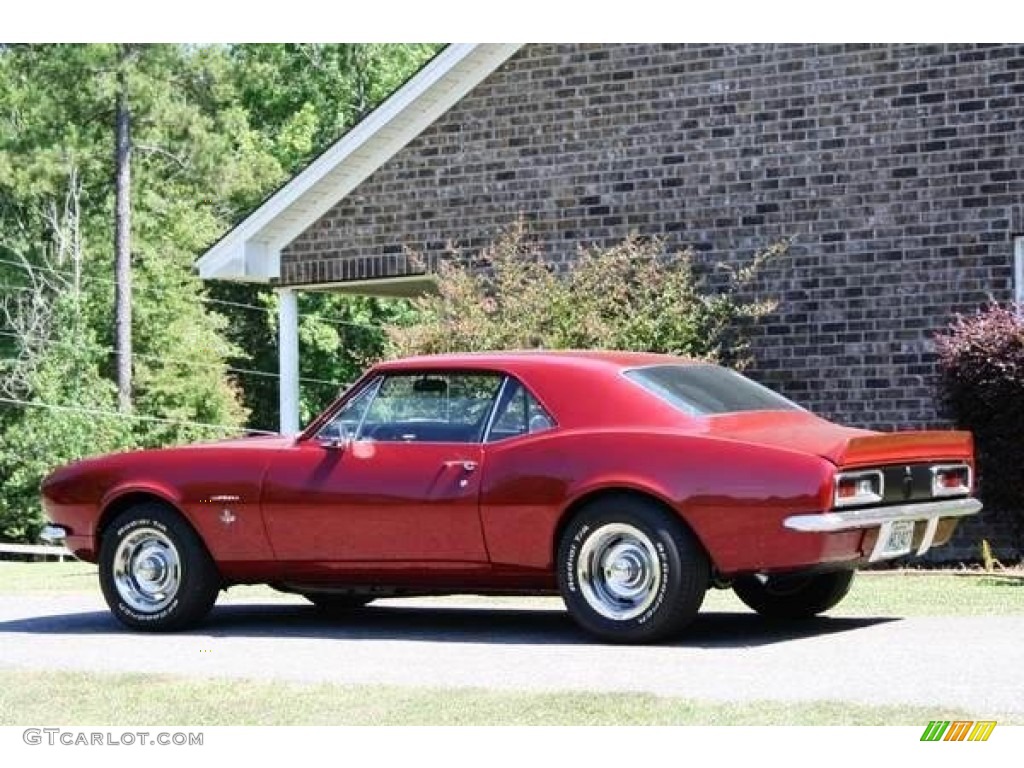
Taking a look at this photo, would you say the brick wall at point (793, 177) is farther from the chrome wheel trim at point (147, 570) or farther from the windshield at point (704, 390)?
the chrome wheel trim at point (147, 570)

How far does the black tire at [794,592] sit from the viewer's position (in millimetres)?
10992

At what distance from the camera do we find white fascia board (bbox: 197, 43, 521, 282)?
64.5ft

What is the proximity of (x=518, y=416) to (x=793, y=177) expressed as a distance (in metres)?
7.95

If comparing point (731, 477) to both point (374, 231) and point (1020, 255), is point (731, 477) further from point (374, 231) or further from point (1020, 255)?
point (374, 231)

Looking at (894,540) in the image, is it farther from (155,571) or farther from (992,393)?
(992,393)

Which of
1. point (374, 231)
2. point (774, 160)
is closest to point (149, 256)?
point (374, 231)

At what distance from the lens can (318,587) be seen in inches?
438

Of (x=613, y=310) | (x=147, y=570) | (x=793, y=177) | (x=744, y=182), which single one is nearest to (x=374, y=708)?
(x=147, y=570)

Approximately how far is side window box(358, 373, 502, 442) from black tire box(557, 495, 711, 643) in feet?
2.95
